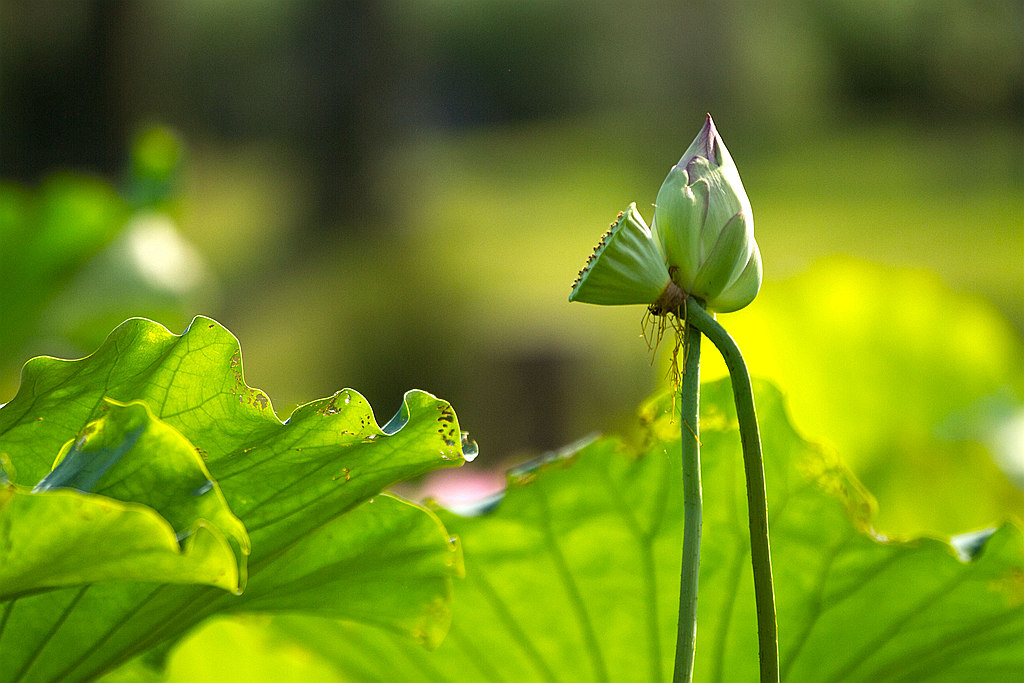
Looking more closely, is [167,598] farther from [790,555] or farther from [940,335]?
[940,335]

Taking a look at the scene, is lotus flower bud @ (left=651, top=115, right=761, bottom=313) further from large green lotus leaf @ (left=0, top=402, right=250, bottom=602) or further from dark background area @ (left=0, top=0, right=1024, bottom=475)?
dark background area @ (left=0, top=0, right=1024, bottom=475)

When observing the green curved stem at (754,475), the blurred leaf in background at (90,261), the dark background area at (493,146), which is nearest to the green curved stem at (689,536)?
the green curved stem at (754,475)

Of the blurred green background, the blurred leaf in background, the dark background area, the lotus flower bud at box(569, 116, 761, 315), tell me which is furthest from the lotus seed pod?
the dark background area

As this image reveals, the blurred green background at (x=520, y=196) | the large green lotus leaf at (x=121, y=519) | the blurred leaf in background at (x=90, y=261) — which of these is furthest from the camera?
the blurred leaf in background at (x=90, y=261)

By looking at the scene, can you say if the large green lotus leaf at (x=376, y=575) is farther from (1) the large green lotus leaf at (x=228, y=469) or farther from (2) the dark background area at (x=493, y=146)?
(2) the dark background area at (x=493, y=146)

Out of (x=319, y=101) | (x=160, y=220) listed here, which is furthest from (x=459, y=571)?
(x=319, y=101)

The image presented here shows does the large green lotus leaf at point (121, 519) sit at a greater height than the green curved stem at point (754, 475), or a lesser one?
lesser
